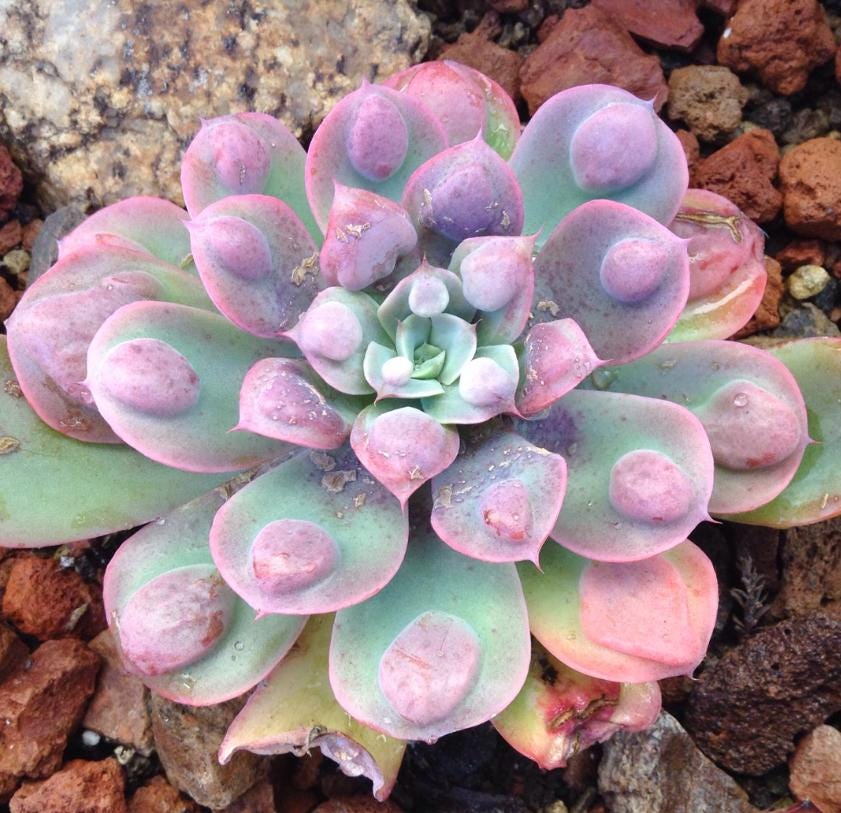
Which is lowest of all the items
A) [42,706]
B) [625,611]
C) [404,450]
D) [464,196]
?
[42,706]

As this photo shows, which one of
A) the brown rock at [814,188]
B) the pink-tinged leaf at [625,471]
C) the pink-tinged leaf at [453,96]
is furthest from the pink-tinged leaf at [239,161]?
the brown rock at [814,188]

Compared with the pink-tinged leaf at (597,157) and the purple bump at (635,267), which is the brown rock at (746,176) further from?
the purple bump at (635,267)

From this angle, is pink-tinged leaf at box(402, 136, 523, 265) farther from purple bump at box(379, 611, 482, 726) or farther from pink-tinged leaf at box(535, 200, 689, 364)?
purple bump at box(379, 611, 482, 726)

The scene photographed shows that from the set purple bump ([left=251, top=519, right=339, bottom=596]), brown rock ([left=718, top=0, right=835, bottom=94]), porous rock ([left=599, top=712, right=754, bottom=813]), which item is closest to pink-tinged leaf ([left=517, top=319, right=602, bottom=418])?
purple bump ([left=251, top=519, right=339, bottom=596])

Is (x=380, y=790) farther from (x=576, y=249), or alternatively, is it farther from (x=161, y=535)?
(x=576, y=249)

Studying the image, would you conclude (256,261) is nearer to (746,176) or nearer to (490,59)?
(490,59)

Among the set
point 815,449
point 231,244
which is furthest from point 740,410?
point 231,244
